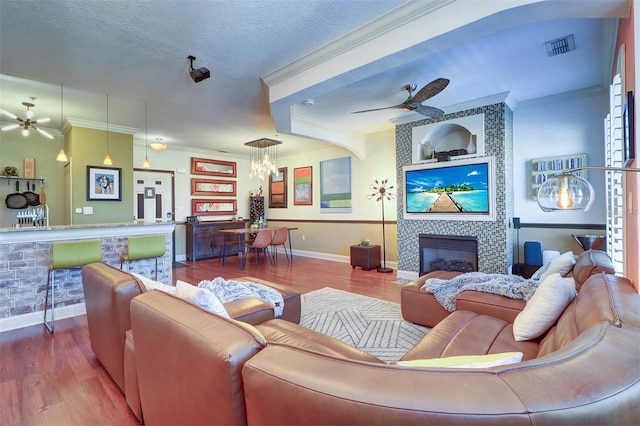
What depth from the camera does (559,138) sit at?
4105 mm

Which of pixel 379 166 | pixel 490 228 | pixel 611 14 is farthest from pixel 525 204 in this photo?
pixel 611 14

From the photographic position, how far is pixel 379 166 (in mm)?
6082

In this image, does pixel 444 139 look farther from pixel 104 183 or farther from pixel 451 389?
pixel 104 183

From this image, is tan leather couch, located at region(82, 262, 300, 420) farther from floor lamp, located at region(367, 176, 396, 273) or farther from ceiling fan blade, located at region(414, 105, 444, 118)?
floor lamp, located at region(367, 176, 396, 273)

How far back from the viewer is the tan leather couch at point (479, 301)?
7.09ft

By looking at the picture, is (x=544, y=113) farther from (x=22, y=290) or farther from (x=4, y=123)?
(x=4, y=123)

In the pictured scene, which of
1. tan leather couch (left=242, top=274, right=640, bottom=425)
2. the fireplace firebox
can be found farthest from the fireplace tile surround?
tan leather couch (left=242, top=274, right=640, bottom=425)

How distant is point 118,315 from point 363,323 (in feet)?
7.18

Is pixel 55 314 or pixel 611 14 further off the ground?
pixel 611 14

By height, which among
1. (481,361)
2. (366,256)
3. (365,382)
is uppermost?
(365,382)

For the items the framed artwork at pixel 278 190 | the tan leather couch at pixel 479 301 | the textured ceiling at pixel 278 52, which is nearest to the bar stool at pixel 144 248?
the textured ceiling at pixel 278 52

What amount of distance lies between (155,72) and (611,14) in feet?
12.8

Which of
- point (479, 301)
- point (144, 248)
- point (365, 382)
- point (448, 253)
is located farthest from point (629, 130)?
point (144, 248)

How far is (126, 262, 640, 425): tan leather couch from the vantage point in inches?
23.1
